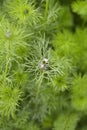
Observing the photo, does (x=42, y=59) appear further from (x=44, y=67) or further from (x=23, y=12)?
(x=23, y=12)

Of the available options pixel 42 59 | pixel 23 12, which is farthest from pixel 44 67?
pixel 23 12

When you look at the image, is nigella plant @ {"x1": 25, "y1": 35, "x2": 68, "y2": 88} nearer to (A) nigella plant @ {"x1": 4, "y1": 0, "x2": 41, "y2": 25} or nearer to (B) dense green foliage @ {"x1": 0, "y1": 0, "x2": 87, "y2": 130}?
(B) dense green foliage @ {"x1": 0, "y1": 0, "x2": 87, "y2": 130}

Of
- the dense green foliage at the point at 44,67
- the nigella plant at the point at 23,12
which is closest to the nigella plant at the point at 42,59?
the dense green foliage at the point at 44,67

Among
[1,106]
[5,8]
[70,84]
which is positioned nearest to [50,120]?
[70,84]

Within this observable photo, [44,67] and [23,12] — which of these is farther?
[23,12]

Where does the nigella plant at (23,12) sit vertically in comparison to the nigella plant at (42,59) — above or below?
above

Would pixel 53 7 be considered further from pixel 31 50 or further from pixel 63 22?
pixel 31 50

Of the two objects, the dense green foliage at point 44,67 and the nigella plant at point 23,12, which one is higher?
the nigella plant at point 23,12

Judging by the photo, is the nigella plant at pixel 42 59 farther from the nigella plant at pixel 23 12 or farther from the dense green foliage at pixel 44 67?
the nigella plant at pixel 23 12
